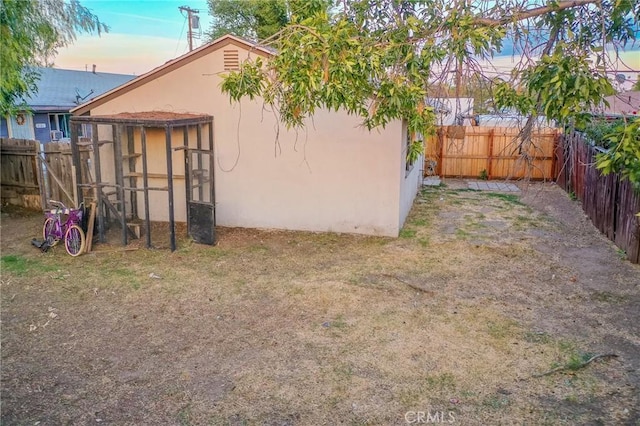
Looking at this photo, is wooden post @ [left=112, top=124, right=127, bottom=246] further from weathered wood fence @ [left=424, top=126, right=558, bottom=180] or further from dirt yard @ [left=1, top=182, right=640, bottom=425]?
weathered wood fence @ [left=424, top=126, right=558, bottom=180]

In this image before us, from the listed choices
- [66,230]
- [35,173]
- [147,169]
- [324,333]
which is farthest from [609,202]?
[35,173]

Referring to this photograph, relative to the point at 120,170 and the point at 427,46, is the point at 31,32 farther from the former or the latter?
the point at 427,46

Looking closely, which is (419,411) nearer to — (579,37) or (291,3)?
(579,37)

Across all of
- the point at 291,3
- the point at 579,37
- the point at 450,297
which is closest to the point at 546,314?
the point at 450,297

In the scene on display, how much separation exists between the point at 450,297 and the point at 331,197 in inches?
139

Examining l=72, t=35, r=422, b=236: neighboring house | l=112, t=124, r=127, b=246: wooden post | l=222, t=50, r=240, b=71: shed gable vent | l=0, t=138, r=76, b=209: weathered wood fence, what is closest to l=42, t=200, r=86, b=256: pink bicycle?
l=112, t=124, r=127, b=246: wooden post

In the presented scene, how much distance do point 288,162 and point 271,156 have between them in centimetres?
35

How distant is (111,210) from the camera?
8562 mm

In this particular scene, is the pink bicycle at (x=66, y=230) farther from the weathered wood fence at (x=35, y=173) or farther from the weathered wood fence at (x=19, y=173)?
the weathered wood fence at (x=19, y=173)

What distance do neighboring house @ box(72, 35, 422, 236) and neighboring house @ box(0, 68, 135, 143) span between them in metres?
9.18

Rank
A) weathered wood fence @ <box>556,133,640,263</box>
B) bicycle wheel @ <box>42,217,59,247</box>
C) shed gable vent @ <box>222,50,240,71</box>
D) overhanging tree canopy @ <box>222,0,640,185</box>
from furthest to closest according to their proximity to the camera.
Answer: shed gable vent @ <box>222,50,240,71</box>, bicycle wheel @ <box>42,217,59,247</box>, weathered wood fence @ <box>556,133,640,263</box>, overhanging tree canopy @ <box>222,0,640,185</box>

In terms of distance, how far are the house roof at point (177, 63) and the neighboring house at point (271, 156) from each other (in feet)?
0.06

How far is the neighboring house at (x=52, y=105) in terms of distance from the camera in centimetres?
1723

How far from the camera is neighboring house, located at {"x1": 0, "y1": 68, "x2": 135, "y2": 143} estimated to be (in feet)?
56.5
